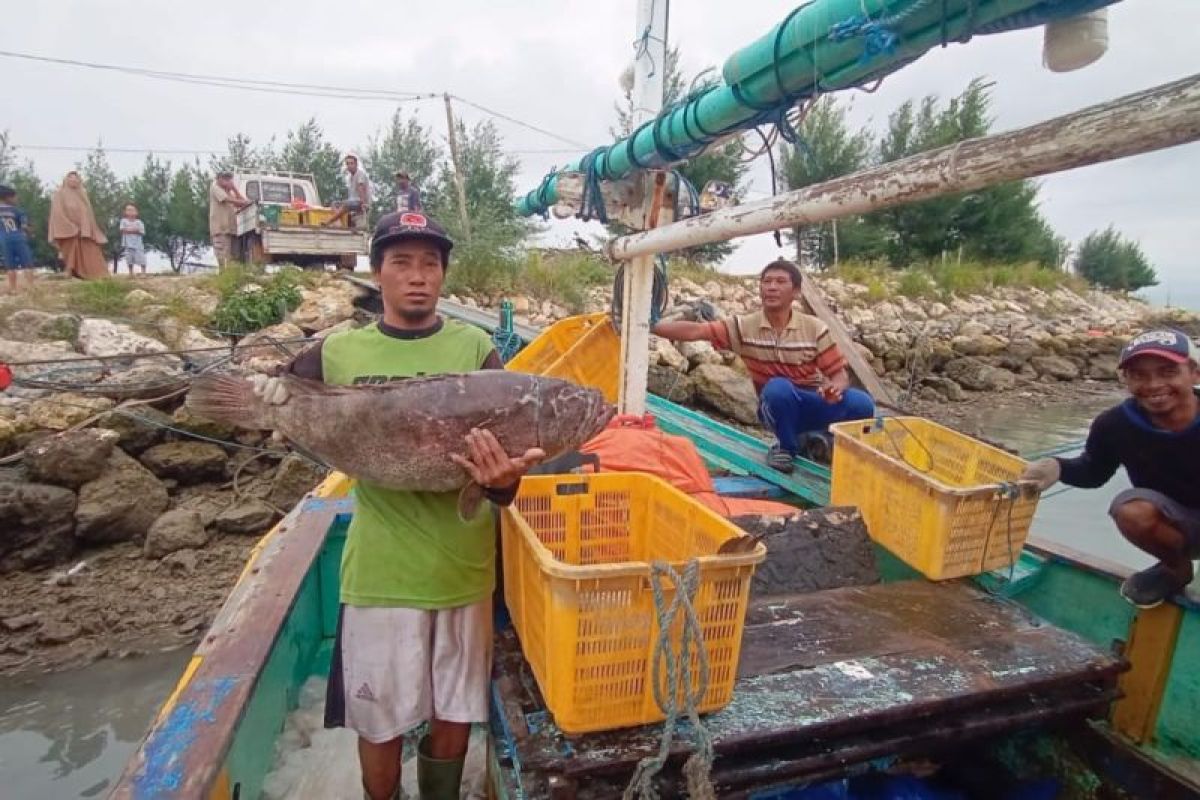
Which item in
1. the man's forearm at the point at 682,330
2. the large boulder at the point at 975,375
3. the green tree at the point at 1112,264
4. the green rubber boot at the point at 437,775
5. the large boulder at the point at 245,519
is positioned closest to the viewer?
the green rubber boot at the point at 437,775

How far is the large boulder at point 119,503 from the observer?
7.14m

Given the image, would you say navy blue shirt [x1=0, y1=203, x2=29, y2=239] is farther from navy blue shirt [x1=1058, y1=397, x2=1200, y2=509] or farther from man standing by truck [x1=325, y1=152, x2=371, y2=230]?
navy blue shirt [x1=1058, y1=397, x2=1200, y2=509]

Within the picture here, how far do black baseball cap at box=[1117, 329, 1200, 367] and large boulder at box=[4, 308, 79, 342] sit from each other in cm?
1173

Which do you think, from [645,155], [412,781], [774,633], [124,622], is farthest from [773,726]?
[124,622]

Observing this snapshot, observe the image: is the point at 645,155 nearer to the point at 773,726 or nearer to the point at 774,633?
the point at 774,633

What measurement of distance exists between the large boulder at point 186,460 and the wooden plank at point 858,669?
6.95 metres

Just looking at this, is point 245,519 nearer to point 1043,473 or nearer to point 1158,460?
point 1043,473

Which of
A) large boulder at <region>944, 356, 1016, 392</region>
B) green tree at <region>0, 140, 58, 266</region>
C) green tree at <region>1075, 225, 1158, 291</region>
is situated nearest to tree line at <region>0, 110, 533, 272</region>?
green tree at <region>0, 140, 58, 266</region>

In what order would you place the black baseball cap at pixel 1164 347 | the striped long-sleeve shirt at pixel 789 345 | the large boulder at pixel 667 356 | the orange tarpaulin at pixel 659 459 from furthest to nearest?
the large boulder at pixel 667 356 < the striped long-sleeve shirt at pixel 789 345 < the orange tarpaulin at pixel 659 459 < the black baseball cap at pixel 1164 347

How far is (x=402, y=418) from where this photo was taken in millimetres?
2254

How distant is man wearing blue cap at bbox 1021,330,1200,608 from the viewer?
2979 mm

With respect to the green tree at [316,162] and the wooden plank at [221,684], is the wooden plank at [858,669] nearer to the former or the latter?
the wooden plank at [221,684]

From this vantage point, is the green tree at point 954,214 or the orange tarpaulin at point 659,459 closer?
the orange tarpaulin at point 659,459

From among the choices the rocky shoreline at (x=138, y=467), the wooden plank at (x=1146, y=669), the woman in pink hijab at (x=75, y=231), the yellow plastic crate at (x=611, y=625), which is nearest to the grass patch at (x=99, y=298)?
the rocky shoreline at (x=138, y=467)
